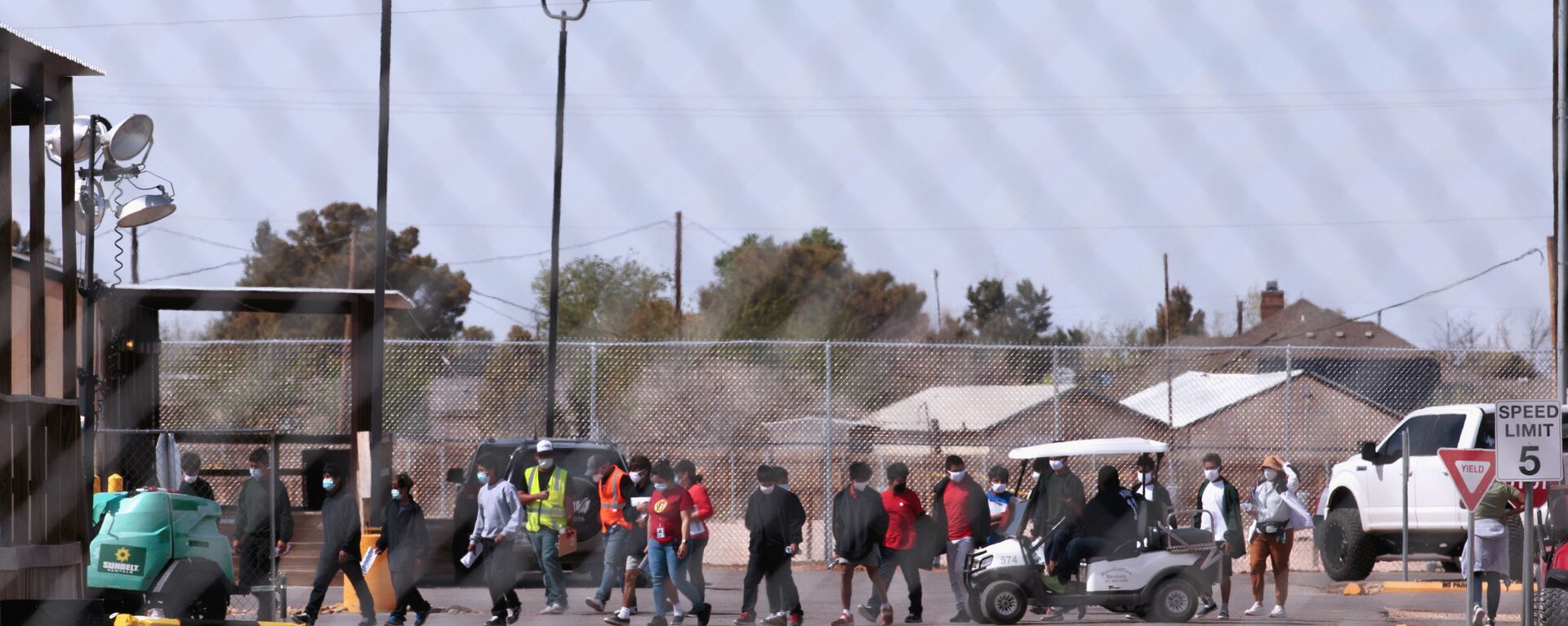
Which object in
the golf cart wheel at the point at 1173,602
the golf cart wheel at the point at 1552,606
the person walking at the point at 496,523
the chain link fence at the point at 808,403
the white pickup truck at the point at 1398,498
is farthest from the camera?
the chain link fence at the point at 808,403

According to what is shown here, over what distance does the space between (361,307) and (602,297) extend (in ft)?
30.1

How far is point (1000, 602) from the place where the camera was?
37.1ft

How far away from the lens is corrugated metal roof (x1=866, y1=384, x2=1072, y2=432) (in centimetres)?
2288

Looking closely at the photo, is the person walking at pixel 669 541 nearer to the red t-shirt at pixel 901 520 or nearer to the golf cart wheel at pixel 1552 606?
the red t-shirt at pixel 901 520

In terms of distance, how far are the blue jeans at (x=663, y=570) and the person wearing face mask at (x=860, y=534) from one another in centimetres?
116

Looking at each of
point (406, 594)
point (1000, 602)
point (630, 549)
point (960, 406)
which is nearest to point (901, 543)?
point (1000, 602)

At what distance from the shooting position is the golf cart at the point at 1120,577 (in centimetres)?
1126

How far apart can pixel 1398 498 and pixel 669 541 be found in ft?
23.0

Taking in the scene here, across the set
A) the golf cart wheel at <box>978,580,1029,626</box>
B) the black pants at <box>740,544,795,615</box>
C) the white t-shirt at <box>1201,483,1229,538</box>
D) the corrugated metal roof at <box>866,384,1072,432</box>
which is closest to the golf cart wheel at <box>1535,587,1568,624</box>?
the white t-shirt at <box>1201,483,1229,538</box>

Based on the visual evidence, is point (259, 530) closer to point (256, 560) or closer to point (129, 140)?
point (256, 560)

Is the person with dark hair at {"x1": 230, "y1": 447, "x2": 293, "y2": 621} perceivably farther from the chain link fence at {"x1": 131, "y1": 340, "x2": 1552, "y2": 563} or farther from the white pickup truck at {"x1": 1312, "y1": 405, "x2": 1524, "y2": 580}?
the white pickup truck at {"x1": 1312, "y1": 405, "x2": 1524, "y2": 580}

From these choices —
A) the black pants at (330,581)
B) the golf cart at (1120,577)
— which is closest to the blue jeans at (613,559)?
the black pants at (330,581)

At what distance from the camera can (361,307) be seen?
13.6 meters

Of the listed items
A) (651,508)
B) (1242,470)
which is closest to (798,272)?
(1242,470)
